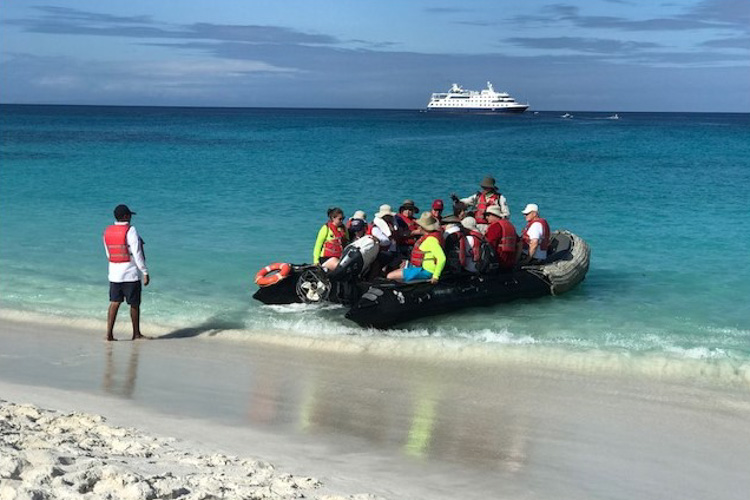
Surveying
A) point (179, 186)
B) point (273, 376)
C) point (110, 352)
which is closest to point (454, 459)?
point (273, 376)

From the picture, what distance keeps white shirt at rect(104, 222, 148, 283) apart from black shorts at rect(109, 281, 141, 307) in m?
0.04

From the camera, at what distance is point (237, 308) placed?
425 inches

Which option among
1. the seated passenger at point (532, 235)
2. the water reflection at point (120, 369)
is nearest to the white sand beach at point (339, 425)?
the water reflection at point (120, 369)

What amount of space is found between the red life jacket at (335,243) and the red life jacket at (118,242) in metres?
2.52

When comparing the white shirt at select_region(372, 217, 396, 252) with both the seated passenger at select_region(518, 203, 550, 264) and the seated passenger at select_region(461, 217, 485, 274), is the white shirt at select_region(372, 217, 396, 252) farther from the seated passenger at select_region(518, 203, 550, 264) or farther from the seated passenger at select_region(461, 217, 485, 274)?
the seated passenger at select_region(518, 203, 550, 264)

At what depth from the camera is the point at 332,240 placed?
1043cm

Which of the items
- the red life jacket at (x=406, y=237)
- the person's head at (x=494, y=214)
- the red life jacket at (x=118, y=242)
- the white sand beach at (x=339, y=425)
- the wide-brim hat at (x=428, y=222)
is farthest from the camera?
the person's head at (x=494, y=214)

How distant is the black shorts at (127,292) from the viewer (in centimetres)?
870

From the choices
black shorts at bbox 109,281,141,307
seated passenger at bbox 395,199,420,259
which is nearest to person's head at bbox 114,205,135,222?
black shorts at bbox 109,281,141,307

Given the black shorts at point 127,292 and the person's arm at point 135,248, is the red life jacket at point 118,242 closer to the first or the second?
the person's arm at point 135,248

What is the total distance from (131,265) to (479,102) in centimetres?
11177

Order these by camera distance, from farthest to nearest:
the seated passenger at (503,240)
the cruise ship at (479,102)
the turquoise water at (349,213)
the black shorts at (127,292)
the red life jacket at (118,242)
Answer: the cruise ship at (479,102)
the seated passenger at (503,240)
the turquoise water at (349,213)
the black shorts at (127,292)
the red life jacket at (118,242)

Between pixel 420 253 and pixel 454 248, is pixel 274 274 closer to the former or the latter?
pixel 420 253

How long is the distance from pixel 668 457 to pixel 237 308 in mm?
5866
